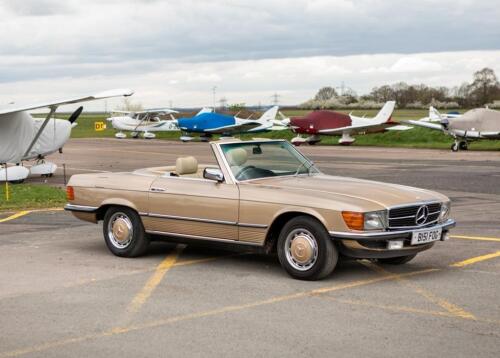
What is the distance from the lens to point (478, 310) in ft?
21.0

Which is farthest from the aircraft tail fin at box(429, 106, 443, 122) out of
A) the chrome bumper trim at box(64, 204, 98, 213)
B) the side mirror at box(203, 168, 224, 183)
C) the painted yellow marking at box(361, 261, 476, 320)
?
the side mirror at box(203, 168, 224, 183)

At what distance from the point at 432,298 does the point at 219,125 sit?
50423mm

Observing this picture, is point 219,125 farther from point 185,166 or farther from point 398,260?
point 398,260

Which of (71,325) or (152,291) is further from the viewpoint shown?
(152,291)

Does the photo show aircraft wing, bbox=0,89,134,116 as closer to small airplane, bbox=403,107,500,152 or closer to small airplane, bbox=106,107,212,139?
small airplane, bbox=403,107,500,152

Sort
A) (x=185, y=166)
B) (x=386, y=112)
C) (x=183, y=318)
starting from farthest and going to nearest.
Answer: (x=386, y=112), (x=185, y=166), (x=183, y=318)

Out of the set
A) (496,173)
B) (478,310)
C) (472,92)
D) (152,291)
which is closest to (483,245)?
(478,310)

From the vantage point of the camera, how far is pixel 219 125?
56.9 meters

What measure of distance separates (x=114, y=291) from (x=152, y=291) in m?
0.37

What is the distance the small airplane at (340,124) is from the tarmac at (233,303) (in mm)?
37309

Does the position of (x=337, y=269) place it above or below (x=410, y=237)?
below

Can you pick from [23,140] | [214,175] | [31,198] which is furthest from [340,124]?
[214,175]

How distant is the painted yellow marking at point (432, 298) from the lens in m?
6.28

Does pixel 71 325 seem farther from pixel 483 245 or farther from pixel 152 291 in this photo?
pixel 483 245
